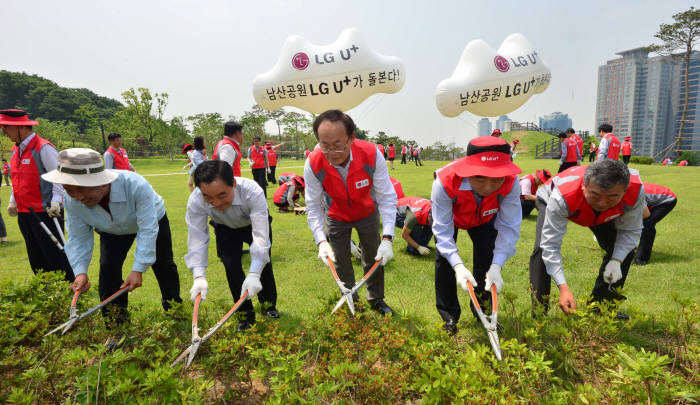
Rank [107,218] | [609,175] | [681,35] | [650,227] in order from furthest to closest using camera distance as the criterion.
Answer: [681,35], [650,227], [107,218], [609,175]

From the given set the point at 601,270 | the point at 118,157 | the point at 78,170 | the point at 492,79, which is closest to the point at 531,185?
the point at 492,79

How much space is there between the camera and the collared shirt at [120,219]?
2469 mm

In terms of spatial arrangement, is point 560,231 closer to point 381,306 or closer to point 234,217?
point 381,306

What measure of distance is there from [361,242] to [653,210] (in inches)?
156

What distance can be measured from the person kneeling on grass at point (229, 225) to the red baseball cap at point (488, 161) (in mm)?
1597

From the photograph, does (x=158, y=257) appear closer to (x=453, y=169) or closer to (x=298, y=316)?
(x=298, y=316)

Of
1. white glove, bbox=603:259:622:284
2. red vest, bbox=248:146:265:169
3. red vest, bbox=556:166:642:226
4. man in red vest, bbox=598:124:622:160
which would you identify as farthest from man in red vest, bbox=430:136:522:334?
man in red vest, bbox=598:124:622:160

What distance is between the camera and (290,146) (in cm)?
5122

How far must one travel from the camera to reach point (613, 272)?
259 centimetres

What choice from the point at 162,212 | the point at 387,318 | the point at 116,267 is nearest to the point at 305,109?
the point at 162,212

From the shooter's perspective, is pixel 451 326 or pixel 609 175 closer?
pixel 609 175

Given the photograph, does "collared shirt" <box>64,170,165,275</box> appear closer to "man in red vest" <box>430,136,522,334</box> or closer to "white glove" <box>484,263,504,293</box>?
"man in red vest" <box>430,136,522,334</box>

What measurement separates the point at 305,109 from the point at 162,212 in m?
4.89

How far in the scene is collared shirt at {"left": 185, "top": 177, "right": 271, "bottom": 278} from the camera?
262cm
